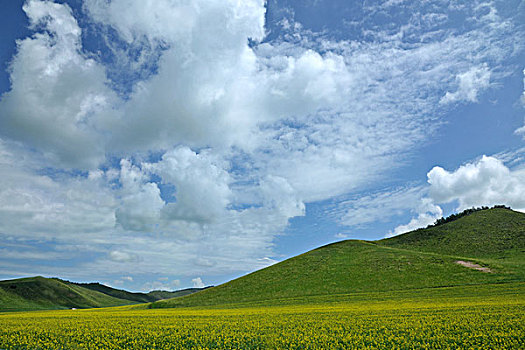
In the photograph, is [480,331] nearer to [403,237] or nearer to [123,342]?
[123,342]

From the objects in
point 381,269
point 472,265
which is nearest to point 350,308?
point 381,269

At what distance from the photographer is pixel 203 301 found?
88.2m

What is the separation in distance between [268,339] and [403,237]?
154738 millimetres

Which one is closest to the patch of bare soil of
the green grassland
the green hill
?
the green hill

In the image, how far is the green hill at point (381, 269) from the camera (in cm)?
7769

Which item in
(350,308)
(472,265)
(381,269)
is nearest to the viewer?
(350,308)

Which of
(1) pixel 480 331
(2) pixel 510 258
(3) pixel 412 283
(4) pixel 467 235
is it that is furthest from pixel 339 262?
(1) pixel 480 331

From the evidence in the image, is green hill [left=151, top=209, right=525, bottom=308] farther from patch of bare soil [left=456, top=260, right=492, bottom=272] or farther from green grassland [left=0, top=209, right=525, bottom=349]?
patch of bare soil [left=456, top=260, right=492, bottom=272]

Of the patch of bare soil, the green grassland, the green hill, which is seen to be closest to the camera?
the green grassland

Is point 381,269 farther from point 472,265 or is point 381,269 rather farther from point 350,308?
point 350,308

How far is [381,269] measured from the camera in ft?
301

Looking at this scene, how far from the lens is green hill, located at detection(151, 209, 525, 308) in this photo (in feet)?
255

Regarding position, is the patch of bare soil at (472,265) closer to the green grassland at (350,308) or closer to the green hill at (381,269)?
the green hill at (381,269)

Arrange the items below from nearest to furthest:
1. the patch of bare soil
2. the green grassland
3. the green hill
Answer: the green grassland, the green hill, the patch of bare soil
